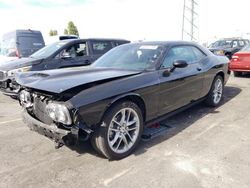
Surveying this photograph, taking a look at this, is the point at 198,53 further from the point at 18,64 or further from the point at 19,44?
the point at 19,44

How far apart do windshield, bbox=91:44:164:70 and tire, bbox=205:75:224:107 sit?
1923 mm

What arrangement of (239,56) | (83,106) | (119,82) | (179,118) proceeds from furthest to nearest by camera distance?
(239,56), (179,118), (119,82), (83,106)

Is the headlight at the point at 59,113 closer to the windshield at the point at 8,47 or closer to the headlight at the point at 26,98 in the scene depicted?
the headlight at the point at 26,98

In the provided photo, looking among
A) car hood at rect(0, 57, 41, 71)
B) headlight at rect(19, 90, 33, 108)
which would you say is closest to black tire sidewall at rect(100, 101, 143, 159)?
headlight at rect(19, 90, 33, 108)

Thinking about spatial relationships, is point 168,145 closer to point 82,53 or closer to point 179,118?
point 179,118

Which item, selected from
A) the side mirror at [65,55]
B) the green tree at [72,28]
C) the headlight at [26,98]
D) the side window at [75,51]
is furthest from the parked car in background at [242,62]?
the green tree at [72,28]

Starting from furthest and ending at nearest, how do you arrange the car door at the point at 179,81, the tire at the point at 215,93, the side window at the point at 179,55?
the tire at the point at 215,93
the side window at the point at 179,55
the car door at the point at 179,81

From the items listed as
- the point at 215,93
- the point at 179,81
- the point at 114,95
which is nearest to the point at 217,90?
the point at 215,93

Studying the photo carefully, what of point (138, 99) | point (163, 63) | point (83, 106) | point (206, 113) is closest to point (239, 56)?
point (206, 113)

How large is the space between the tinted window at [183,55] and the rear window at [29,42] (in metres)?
7.57

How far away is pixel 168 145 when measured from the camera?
150 inches

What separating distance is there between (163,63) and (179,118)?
4.53 feet

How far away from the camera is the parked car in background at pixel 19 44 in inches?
395

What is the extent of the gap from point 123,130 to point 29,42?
8.75 m
